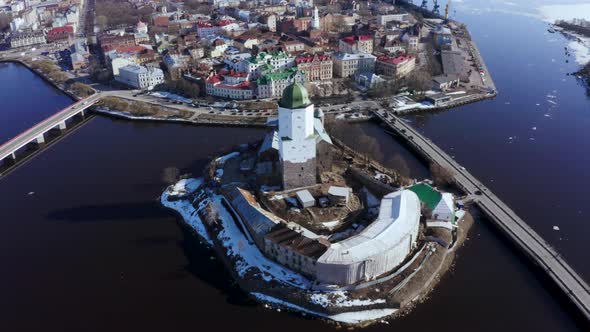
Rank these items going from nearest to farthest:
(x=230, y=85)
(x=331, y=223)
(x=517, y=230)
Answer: (x=517, y=230) < (x=331, y=223) < (x=230, y=85)

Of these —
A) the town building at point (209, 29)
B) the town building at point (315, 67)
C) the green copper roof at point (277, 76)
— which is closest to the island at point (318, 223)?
the green copper roof at point (277, 76)

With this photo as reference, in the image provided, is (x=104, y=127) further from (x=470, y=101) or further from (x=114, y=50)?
(x=470, y=101)

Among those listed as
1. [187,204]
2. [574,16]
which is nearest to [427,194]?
[187,204]

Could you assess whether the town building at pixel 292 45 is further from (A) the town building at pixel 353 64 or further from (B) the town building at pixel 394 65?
(B) the town building at pixel 394 65

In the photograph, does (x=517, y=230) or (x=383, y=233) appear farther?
(x=517, y=230)

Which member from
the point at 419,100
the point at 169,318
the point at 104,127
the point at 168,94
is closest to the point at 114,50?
the point at 168,94

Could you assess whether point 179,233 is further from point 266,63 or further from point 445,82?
point 445,82

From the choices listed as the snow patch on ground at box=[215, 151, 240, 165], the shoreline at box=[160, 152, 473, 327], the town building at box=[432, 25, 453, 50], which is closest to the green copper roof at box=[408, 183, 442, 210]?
the shoreline at box=[160, 152, 473, 327]
